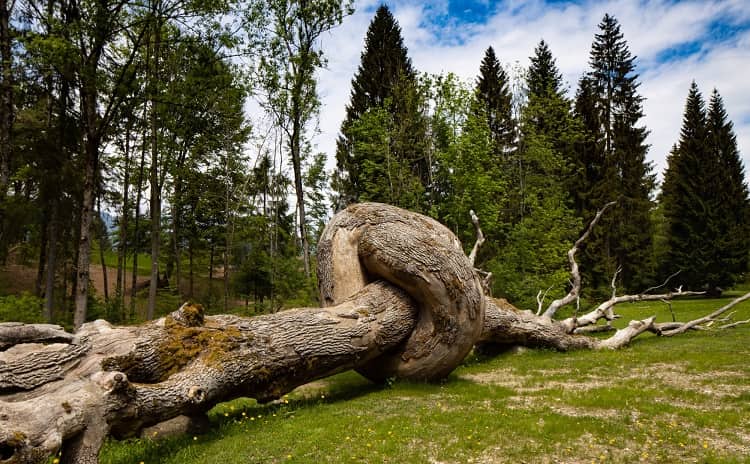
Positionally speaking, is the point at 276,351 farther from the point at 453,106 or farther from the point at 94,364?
the point at 453,106

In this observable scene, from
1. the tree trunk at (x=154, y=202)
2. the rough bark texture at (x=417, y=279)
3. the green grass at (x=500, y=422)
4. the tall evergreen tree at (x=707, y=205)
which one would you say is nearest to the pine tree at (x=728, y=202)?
the tall evergreen tree at (x=707, y=205)

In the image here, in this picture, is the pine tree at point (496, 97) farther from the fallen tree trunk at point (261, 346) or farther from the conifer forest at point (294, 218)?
the fallen tree trunk at point (261, 346)

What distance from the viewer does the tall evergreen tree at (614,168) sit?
106 ft

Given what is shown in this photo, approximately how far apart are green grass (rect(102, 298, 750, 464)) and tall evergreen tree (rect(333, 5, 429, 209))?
573 inches

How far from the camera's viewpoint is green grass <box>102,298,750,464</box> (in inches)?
184

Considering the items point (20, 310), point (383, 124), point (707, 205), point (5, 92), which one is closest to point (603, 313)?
point (383, 124)

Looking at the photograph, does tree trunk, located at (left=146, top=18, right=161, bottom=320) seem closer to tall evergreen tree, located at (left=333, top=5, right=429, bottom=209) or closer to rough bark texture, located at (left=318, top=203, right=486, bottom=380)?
tall evergreen tree, located at (left=333, top=5, right=429, bottom=209)

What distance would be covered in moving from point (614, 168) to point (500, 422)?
33.3 m

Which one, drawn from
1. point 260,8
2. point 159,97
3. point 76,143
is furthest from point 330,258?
point 76,143

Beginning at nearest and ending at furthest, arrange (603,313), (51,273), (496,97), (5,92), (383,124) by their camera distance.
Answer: (603,313) < (5,92) < (51,273) < (383,124) < (496,97)

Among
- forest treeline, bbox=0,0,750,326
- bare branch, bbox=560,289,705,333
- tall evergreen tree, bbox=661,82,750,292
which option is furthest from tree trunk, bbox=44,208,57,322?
tall evergreen tree, bbox=661,82,750,292

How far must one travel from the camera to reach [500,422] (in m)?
5.64

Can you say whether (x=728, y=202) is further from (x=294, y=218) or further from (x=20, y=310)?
(x=20, y=310)

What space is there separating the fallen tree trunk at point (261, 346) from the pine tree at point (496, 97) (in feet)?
76.6
